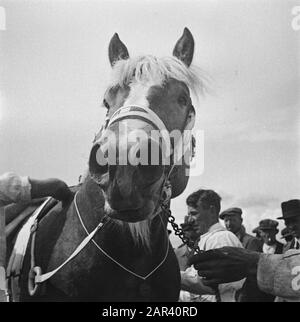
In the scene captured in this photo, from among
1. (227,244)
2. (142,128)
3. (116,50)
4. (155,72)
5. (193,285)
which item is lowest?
(193,285)

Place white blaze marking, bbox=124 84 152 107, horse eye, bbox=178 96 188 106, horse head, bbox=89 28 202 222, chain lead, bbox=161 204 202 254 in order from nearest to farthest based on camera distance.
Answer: horse head, bbox=89 28 202 222, white blaze marking, bbox=124 84 152 107, horse eye, bbox=178 96 188 106, chain lead, bbox=161 204 202 254

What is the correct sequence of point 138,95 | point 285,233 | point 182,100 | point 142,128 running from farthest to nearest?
1. point 285,233
2. point 182,100
3. point 138,95
4. point 142,128

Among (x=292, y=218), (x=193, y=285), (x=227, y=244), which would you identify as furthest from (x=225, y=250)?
(x=292, y=218)

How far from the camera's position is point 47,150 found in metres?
2.78

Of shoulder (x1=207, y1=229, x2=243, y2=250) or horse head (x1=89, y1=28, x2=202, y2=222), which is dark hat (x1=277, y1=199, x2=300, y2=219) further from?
horse head (x1=89, y1=28, x2=202, y2=222)

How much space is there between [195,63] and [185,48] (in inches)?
3.6

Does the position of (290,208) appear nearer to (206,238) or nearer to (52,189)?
(206,238)

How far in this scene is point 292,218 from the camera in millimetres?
2658

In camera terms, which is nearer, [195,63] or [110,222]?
[110,222]

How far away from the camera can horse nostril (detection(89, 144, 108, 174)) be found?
229 centimetres

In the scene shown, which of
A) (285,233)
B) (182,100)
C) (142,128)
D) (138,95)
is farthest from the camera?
(285,233)

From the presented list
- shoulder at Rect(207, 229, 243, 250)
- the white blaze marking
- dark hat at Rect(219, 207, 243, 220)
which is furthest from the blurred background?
the white blaze marking

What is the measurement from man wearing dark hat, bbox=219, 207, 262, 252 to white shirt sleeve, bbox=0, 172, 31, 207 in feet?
3.31

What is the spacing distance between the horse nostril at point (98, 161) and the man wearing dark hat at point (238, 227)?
75 cm
